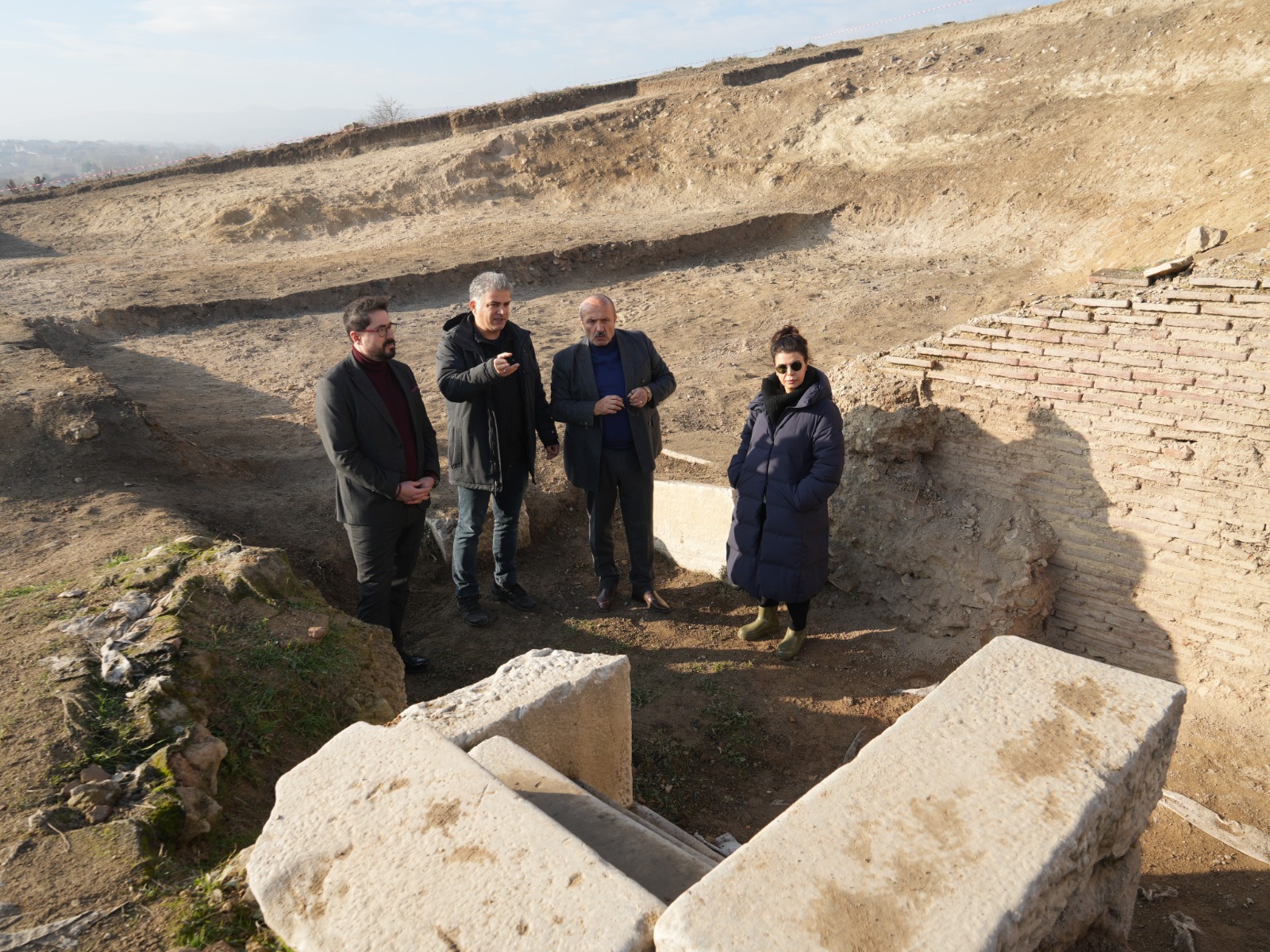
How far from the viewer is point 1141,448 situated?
4.61 metres

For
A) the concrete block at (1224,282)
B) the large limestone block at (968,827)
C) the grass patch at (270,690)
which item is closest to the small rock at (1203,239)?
the concrete block at (1224,282)

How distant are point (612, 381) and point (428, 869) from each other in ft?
11.3

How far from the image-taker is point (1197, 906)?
3.53 meters

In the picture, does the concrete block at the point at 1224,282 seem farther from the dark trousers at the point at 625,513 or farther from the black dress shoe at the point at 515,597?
the black dress shoe at the point at 515,597

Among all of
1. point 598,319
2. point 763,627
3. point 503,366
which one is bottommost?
point 763,627

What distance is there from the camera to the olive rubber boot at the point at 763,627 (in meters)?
5.29

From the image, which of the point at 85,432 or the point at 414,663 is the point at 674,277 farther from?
the point at 414,663

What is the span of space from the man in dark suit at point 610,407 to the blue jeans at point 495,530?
404 millimetres

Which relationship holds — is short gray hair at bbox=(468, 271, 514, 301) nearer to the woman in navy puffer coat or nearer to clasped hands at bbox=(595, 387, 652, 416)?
clasped hands at bbox=(595, 387, 652, 416)

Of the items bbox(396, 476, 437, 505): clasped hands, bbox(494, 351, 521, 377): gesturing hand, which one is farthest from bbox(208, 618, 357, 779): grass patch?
bbox(494, 351, 521, 377): gesturing hand

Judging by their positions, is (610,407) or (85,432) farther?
(85,432)

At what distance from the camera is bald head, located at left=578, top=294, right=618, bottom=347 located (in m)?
4.89

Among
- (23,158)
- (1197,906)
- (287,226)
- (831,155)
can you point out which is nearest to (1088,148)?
(831,155)

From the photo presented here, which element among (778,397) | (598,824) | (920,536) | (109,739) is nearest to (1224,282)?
(920,536)
